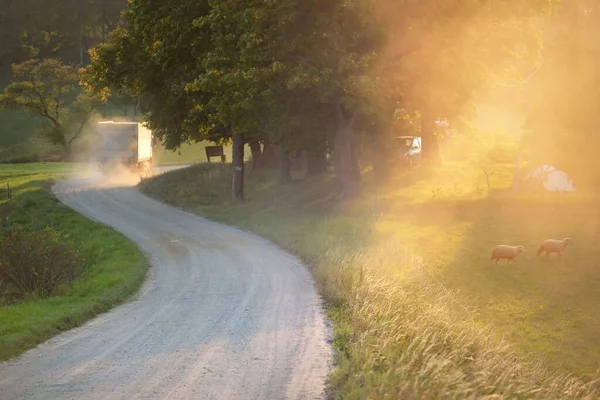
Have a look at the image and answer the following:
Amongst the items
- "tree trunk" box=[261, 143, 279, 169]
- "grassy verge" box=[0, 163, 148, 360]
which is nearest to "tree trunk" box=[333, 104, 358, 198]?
"grassy verge" box=[0, 163, 148, 360]

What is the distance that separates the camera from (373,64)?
3177cm

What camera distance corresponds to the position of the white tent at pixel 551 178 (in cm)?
4084

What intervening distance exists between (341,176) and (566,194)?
11.1 metres

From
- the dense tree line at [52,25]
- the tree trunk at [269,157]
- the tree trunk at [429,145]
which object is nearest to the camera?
the tree trunk at [429,145]

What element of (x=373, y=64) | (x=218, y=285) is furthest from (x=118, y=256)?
(x=373, y=64)

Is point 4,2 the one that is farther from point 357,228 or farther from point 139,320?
point 139,320

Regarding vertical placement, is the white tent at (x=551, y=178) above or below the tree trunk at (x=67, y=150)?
Result: below

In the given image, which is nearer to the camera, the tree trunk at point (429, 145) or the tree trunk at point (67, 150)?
the tree trunk at point (429, 145)

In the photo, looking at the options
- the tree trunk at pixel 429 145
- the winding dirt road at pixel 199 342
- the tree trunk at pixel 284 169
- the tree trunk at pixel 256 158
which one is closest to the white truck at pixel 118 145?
the tree trunk at pixel 256 158

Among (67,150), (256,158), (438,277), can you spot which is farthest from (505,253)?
(67,150)

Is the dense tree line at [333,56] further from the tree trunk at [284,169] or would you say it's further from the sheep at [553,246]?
the sheep at [553,246]

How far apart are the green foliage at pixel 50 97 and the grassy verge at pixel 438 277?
1382 inches

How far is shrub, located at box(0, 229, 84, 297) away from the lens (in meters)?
20.6

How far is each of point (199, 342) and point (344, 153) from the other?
23.3m
